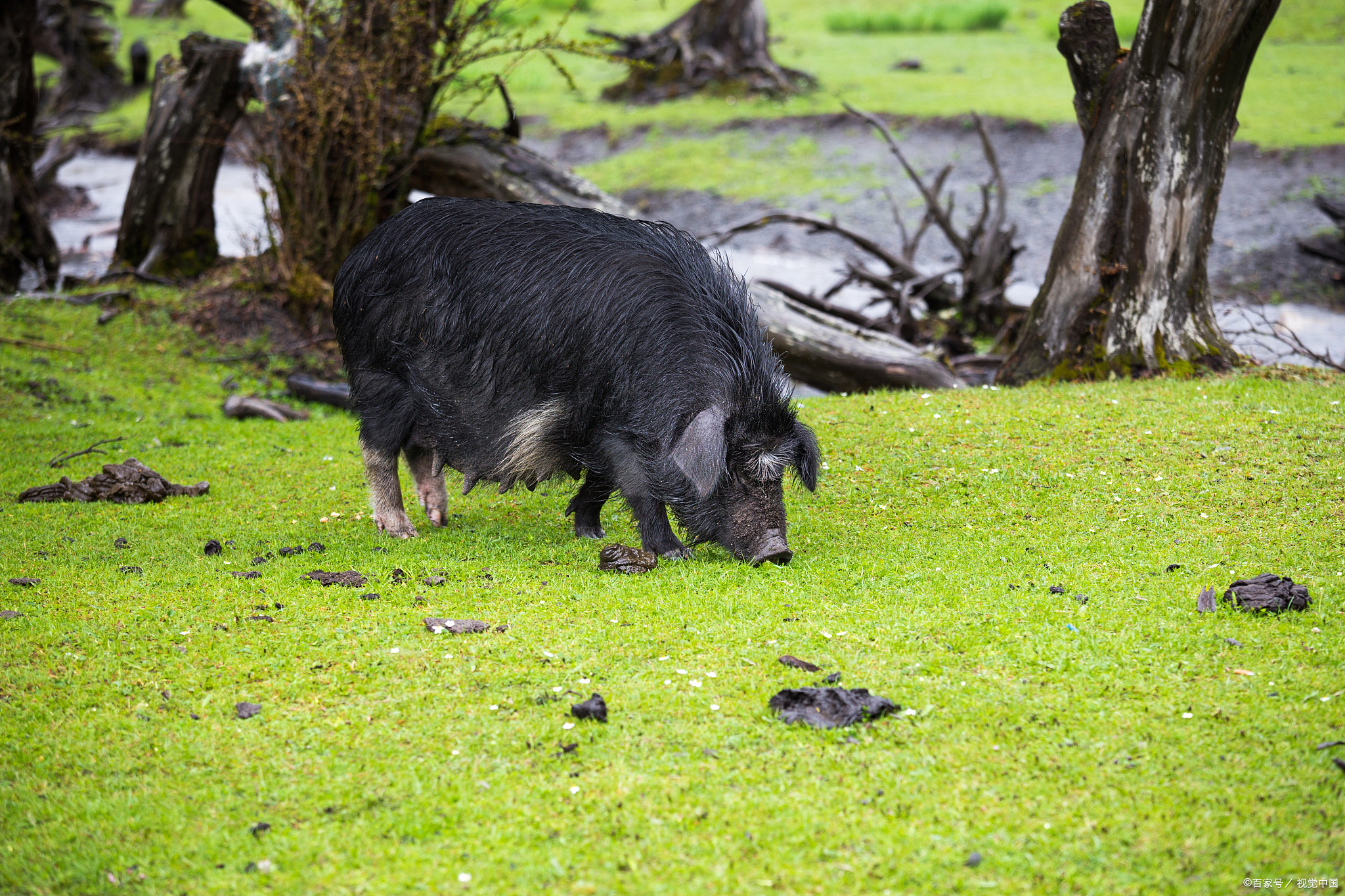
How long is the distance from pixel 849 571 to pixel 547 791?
235 cm

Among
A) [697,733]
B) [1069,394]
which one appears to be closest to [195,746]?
[697,733]

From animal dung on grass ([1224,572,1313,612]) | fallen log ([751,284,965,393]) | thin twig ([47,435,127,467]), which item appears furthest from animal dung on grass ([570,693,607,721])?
fallen log ([751,284,965,393])

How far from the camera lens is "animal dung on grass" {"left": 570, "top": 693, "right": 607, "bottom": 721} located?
12.7 feet

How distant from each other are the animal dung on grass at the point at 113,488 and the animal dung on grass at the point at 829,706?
185 inches

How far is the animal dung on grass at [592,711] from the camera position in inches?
153

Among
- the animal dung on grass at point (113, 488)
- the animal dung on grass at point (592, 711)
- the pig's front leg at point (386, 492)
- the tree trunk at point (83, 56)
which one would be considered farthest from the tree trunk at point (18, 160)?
the tree trunk at point (83, 56)

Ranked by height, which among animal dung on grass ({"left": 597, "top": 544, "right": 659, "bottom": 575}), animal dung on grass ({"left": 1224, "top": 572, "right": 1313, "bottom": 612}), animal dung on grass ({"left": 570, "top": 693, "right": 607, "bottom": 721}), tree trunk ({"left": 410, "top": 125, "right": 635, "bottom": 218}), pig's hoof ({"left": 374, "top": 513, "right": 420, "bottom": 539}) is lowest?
pig's hoof ({"left": 374, "top": 513, "right": 420, "bottom": 539})

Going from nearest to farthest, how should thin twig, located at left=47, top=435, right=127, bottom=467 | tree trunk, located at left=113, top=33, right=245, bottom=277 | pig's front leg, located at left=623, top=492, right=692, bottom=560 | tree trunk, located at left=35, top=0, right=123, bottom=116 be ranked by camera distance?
pig's front leg, located at left=623, top=492, right=692, bottom=560 < thin twig, located at left=47, top=435, right=127, bottom=467 < tree trunk, located at left=113, top=33, right=245, bottom=277 < tree trunk, located at left=35, top=0, right=123, bottom=116

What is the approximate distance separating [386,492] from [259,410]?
143 inches

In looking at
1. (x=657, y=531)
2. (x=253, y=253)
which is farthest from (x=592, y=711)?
(x=253, y=253)

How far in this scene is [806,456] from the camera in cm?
579

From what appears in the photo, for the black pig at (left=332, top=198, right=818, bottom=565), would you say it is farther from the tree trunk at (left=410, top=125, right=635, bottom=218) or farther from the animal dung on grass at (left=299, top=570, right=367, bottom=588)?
the tree trunk at (left=410, top=125, right=635, bottom=218)

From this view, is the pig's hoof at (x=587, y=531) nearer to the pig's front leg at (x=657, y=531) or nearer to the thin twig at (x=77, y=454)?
the pig's front leg at (x=657, y=531)

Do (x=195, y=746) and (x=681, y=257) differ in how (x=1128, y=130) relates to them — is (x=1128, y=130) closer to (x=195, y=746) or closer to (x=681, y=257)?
(x=681, y=257)
